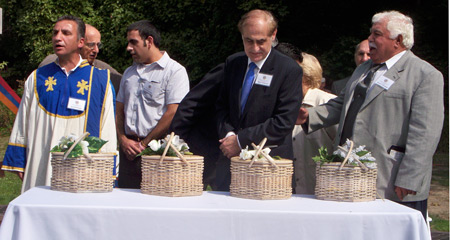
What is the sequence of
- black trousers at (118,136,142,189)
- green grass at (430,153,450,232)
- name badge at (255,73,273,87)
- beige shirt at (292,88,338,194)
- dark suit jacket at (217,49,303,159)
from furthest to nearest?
green grass at (430,153,450,232)
black trousers at (118,136,142,189)
beige shirt at (292,88,338,194)
name badge at (255,73,273,87)
dark suit jacket at (217,49,303,159)

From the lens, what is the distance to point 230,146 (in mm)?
3471

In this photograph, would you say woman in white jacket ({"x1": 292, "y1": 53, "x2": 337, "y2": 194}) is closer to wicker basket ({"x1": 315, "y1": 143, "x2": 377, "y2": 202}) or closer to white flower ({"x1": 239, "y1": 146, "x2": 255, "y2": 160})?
wicker basket ({"x1": 315, "y1": 143, "x2": 377, "y2": 202})

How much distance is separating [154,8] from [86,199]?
45.3 ft

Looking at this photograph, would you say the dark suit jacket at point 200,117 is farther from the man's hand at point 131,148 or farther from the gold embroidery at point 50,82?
the man's hand at point 131,148

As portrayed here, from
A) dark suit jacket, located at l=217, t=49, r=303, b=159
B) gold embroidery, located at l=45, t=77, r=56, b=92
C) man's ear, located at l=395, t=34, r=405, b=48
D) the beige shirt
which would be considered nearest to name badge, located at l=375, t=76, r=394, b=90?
man's ear, located at l=395, t=34, r=405, b=48

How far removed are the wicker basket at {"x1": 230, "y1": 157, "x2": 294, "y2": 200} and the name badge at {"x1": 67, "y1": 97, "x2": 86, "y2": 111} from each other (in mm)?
1466

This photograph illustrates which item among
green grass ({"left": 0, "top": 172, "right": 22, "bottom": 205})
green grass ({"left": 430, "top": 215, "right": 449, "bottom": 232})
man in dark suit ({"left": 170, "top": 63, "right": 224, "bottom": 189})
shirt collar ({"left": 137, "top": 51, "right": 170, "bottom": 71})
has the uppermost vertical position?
shirt collar ({"left": 137, "top": 51, "right": 170, "bottom": 71})

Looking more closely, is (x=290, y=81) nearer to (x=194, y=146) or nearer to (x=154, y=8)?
(x=194, y=146)

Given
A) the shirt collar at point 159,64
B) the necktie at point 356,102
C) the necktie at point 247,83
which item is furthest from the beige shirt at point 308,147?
the shirt collar at point 159,64

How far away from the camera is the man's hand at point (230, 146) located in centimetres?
346

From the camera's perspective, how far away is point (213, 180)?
3934 mm

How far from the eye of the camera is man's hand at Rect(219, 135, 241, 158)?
3.46m

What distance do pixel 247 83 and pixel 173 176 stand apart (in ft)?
2.68

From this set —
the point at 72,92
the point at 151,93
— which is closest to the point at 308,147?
the point at 151,93
